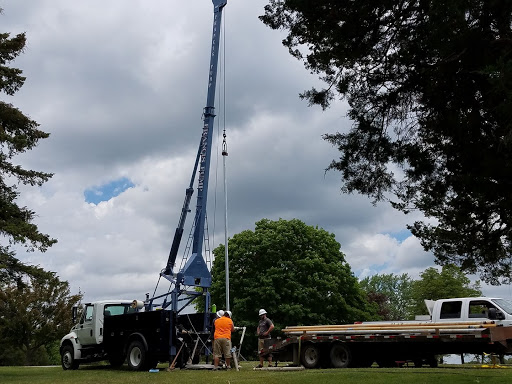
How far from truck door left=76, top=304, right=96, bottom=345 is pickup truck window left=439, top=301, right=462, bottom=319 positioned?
12808mm

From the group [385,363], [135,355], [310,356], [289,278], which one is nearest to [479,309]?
[385,363]

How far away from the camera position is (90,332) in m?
23.3

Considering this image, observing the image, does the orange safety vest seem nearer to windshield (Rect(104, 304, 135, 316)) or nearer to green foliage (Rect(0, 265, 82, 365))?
windshield (Rect(104, 304, 135, 316))

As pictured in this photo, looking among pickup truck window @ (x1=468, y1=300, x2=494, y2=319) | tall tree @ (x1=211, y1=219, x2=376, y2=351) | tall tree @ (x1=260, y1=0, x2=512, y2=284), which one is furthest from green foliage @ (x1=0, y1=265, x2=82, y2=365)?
tall tree @ (x1=260, y1=0, x2=512, y2=284)

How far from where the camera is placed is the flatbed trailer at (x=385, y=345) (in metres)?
17.0

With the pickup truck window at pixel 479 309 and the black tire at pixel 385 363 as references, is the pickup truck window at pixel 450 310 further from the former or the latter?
the black tire at pixel 385 363

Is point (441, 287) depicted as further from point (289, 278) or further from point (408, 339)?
point (408, 339)

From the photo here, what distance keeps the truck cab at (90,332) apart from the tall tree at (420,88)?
13.1 meters

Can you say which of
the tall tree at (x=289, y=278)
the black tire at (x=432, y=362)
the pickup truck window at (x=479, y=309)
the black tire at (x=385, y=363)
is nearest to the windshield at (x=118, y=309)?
the black tire at (x=385, y=363)

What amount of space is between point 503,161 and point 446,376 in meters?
5.75

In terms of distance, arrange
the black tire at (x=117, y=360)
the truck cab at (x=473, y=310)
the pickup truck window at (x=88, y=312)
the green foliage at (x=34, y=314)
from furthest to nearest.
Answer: the green foliage at (x=34, y=314)
the pickup truck window at (x=88, y=312)
the black tire at (x=117, y=360)
the truck cab at (x=473, y=310)

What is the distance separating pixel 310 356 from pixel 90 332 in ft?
28.8

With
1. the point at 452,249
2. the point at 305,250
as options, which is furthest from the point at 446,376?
the point at 305,250

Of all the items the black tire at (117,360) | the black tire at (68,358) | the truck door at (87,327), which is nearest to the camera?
the black tire at (117,360)
